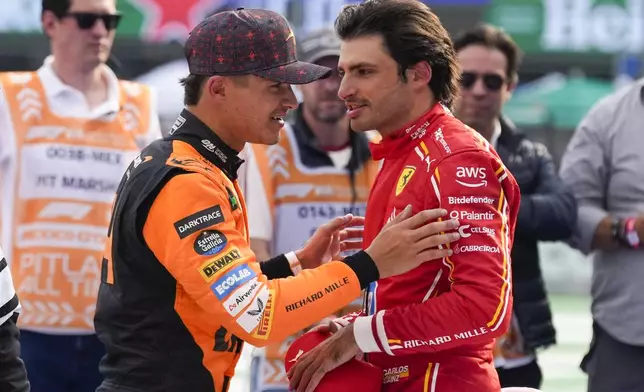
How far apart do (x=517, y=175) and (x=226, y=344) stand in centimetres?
216

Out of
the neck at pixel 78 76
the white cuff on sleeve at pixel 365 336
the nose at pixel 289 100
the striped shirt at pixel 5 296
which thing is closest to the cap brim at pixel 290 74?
the nose at pixel 289 100

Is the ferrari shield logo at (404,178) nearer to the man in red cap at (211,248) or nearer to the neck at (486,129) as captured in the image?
the man in red cap at (211,248)

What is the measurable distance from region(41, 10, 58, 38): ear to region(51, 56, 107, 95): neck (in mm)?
151

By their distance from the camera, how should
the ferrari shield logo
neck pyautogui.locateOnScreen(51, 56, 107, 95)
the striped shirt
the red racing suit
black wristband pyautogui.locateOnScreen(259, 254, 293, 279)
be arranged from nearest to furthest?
1. the striped shirt
2. the red racing suit
3. the ferrari shield logo
4. black wristband pyautogui.locateOnScreen(259, 254, 293, 279)
5. neck pyautogui.locateOnScreen(51, 56, 107, 95)

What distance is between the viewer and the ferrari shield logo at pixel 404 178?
321cm

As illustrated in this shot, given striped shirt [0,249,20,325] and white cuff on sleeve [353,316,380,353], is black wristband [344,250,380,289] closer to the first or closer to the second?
white cuff on sleeve [353,316,380,353]

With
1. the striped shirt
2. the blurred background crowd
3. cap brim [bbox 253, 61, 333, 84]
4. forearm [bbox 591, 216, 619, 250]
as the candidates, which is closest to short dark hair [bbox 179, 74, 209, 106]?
cap brim [bbox 253, 61, 333, 84]

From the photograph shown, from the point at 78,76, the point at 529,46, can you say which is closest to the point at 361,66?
the point at 78,76

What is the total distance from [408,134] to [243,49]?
1.74 feet

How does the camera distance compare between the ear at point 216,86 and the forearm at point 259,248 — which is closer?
the ear at point 216,86

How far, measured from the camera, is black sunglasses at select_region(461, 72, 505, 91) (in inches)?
208

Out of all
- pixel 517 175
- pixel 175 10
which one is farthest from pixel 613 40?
pixel 517 175

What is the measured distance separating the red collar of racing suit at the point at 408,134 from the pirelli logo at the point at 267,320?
1.89 ft

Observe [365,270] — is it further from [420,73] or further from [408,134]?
[420,73]
